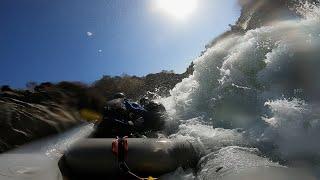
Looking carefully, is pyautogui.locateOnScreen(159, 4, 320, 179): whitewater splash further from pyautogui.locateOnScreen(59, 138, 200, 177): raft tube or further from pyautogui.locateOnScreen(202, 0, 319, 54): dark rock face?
pyautogui.locateOnScreen(202, 0, 319, 54): dark rock face

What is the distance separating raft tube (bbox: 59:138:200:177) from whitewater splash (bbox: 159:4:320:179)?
566mm

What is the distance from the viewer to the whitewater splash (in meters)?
8.23

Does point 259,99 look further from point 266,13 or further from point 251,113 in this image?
point 266,13

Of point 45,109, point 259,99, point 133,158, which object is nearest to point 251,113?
point 259,99

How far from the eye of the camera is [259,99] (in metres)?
10.4

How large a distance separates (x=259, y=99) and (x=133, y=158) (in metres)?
3.74

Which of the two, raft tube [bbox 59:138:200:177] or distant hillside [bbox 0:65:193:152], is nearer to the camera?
raft tube [bbox 59:138:200:177]

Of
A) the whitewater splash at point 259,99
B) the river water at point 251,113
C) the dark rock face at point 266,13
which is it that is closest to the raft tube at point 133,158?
the river water at point 251,113

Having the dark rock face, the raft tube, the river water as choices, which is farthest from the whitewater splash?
the dark rock face

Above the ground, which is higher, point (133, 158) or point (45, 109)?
point (45, 109)

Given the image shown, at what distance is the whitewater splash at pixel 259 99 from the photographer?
823cm

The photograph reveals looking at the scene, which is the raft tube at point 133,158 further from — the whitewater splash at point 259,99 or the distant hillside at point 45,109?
the distant hillside at point 45,109

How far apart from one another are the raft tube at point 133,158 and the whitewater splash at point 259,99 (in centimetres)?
57

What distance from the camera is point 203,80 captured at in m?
12.9
